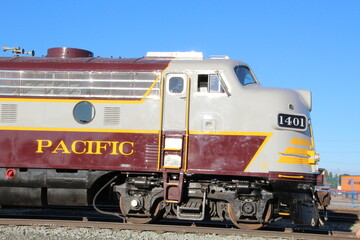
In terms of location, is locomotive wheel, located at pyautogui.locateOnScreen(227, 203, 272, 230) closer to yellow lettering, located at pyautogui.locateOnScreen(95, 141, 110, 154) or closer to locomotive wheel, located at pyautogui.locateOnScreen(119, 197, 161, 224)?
locomotive wheel, located at pyautogui.locateOnScreen(119, 197, 161, 224)

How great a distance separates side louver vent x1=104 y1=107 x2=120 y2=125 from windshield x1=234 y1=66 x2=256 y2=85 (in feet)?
10.1

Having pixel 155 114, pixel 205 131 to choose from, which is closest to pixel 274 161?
pixel 205 131

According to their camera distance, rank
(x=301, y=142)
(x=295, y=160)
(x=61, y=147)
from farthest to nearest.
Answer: (x=61, y=147)
(x=301, y=142)
(x=295, y=160)

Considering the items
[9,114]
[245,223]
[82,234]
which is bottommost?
[82,234]

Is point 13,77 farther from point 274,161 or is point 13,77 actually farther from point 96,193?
point 274,161

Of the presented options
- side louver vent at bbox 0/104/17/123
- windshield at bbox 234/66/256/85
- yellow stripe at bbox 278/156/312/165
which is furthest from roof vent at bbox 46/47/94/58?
yellow stripe at bbox 278/156/312/165

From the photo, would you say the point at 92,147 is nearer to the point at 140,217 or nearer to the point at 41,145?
the point at 41,145

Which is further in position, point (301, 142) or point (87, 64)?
point (87, 64)

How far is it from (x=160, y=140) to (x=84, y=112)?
2.02 m

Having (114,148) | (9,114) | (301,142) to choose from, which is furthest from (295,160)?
(9,114)

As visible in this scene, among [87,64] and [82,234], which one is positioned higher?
[87,64]

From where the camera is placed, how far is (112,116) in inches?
404

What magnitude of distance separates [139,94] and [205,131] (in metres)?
1.86

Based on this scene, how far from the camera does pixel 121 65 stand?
1055 cm
